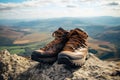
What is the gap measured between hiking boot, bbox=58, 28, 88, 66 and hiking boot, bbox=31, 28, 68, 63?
0.99ft

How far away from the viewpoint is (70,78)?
5.13 metres

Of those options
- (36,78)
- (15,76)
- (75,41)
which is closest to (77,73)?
(75,41)

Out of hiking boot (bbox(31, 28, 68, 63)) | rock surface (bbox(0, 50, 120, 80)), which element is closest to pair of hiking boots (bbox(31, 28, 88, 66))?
hiking boot (bbox(31, 28, 68, 63))

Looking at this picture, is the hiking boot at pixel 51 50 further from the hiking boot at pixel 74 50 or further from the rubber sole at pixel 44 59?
the hiking boot at pixel 74 50

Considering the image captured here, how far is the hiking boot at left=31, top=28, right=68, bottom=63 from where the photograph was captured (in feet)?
19.2

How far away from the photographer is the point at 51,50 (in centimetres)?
603

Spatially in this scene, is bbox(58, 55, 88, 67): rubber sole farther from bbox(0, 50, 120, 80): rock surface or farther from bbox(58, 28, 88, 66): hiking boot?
bbox(0, 50, 120, 80): rock surface

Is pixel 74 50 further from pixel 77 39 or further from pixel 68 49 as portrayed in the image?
pixel 77 39

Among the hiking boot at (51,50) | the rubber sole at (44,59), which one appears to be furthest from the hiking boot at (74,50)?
the rubber sole at (44,59)

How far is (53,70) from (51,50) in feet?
2.16

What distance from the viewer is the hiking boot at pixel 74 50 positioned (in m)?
5.01

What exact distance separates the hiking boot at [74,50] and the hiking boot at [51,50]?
0.30 m

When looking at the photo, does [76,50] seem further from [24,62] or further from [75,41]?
[24,62]

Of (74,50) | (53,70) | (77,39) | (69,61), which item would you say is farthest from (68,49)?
(53,70)
